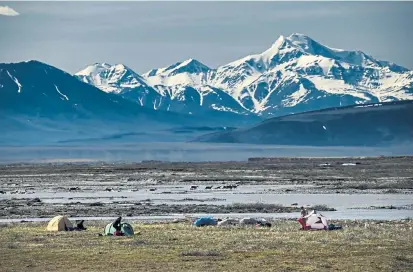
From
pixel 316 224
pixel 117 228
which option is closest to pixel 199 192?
pixel 316 224

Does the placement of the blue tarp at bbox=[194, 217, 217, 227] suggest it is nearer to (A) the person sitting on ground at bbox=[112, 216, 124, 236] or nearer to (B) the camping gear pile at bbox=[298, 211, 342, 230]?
(B) the camping gear pile at bbox=[298, 211, 342, 230]

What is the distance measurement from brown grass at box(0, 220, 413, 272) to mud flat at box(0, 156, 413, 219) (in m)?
11.0

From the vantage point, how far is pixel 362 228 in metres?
39.5

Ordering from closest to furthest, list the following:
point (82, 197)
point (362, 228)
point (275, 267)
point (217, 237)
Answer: point (275, 267) < point (217, 237) < point (362, 228) < point (82, 197)

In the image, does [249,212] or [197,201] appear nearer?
[249,212]

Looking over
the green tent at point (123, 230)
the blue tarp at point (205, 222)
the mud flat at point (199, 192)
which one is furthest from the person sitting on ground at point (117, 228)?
the mud flat at point (199, 192)

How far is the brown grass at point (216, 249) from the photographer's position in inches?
1162

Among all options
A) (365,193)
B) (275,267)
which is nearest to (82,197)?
(365,193)

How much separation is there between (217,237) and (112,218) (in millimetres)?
13372

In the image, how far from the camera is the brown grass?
2952cm

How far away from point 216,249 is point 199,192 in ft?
131

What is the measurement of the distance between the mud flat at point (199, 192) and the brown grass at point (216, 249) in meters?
11.0

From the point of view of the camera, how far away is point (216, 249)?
33312mm

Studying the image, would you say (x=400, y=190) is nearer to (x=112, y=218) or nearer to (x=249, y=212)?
(x=249, y=212)
